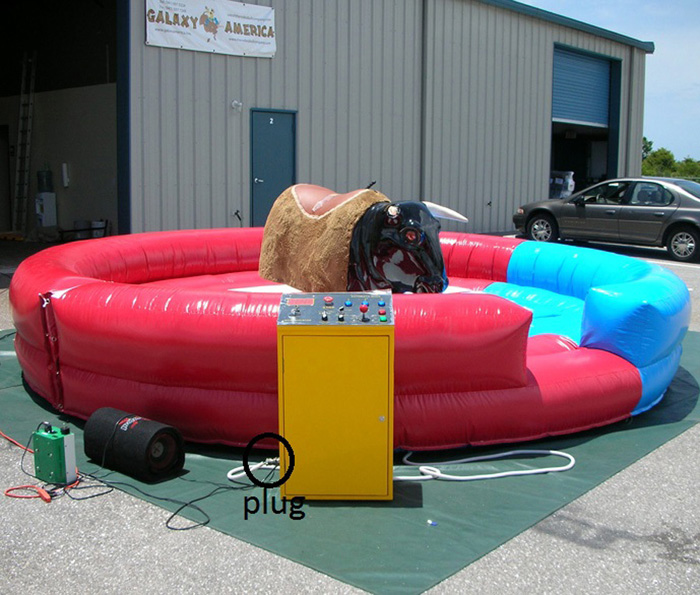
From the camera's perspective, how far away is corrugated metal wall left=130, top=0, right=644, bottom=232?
12.3m

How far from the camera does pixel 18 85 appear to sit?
17156 millimetres

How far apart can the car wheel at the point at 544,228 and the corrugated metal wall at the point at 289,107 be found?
260cm

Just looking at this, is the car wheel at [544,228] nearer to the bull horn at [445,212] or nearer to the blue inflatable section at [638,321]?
the blue inflatable section at [638,321]

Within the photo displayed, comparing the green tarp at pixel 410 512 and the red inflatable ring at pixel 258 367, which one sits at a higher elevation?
the red inflatable ring at pixel 258 367

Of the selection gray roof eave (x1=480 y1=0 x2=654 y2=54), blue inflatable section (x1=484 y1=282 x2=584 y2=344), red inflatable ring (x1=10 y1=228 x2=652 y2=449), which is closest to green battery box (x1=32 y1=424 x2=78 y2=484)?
red inflatable ring (x1=10 y1=228 x2=652 y2=449)

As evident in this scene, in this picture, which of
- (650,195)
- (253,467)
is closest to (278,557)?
(253,467)

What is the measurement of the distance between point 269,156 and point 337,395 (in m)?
10.2

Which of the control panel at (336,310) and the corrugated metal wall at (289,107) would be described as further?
the corrugated metal wall at (289,107)

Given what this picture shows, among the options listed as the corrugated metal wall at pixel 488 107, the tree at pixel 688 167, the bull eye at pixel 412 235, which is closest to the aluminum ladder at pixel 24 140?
the corrugated metal wall at pixel 488 107

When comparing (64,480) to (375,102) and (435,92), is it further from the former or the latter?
(435,92)

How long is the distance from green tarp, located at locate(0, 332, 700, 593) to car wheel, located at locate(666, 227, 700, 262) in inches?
382

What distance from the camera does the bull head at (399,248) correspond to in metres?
5.96

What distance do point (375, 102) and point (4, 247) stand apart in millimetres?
7537

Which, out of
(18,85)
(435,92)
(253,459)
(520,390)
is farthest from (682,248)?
(18,85)
